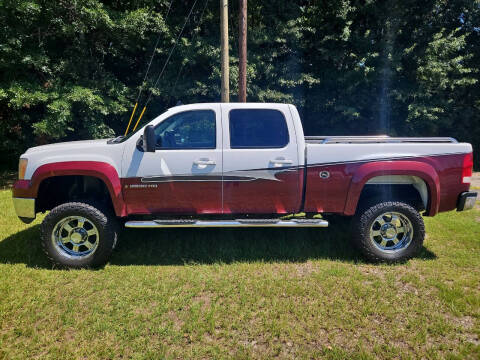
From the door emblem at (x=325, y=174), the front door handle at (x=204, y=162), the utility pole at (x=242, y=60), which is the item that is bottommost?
the door emblem at (x=325, y=174)

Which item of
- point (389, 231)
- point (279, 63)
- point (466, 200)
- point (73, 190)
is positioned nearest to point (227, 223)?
point (389, 231)

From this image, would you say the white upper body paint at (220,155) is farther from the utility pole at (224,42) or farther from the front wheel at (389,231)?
the utility pole at (224,42)

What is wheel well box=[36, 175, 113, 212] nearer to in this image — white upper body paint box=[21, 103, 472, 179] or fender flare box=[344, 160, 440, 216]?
white upper body paint box=[21, 103, 472, 179]

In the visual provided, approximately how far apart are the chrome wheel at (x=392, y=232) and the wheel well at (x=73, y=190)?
358cm

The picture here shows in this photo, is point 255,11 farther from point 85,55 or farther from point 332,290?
point 332,290

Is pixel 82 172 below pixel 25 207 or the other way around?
the other way around

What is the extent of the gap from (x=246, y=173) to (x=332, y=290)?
5.51 ft

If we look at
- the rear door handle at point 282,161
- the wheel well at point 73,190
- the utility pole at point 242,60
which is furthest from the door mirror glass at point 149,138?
the utility pole at point 242,60

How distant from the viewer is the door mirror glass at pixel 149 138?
3.60 metres

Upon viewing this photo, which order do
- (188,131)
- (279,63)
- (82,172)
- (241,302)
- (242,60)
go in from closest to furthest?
1. (241,302)
2. (82,172)
3. (188,131)
4. (242,60)
5. (279,63)

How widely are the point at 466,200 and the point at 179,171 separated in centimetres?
364

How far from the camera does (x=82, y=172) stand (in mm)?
3766

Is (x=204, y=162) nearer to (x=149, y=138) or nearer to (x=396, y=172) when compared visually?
(x=149, y=138)

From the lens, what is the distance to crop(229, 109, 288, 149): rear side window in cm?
393
